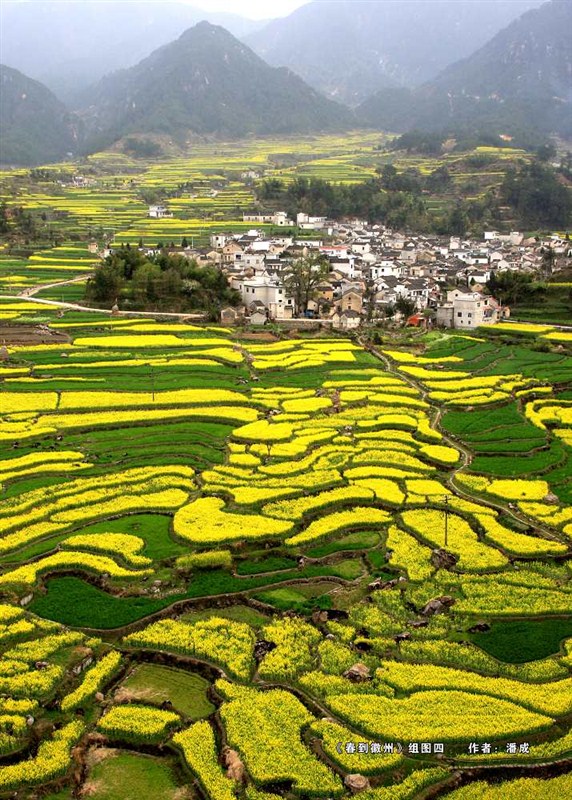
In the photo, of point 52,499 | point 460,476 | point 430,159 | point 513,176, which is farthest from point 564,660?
point 430,159

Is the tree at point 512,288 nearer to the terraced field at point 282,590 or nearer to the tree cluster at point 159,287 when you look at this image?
the tree cluster at point 159,287

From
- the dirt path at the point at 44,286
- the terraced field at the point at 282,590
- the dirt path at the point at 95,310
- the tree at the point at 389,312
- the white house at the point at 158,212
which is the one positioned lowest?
the terraced field at the point at 282,590

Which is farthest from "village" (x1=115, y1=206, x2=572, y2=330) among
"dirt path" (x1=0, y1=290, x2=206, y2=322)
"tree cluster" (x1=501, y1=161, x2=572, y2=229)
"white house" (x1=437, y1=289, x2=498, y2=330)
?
"tree cluster" (x1=501, y1=161, x2=572, y2=229)

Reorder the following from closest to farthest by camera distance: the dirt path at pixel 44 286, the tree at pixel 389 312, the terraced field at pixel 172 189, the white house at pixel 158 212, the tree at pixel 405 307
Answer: the tree at pixel 405 307 → the tree at pixel 389 312 → the dirt path at pixel 44 286 → the terraced field at pixel 172 189 → the white house at pixel 158 212

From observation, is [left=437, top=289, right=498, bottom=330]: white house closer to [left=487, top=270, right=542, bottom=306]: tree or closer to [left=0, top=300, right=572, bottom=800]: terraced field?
[left=487, top=270, right=542, bottom=306]: tree

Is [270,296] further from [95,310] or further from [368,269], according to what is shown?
[368,269]

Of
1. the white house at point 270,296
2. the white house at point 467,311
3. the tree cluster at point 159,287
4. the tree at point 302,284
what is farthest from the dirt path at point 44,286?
the white house at point 467,311

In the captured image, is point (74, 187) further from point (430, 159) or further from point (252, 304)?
point (252, 304)
